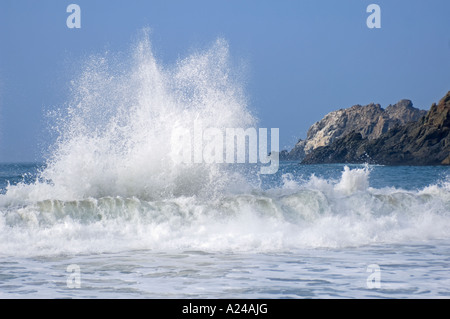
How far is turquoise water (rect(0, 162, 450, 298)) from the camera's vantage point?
7.79 meters

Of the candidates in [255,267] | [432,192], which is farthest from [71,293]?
[432,192]

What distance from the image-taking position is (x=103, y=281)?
8117 millimetres

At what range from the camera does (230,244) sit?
11.2 metres

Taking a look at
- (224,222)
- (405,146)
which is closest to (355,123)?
(405,146)

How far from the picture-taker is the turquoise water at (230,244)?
25.6ft

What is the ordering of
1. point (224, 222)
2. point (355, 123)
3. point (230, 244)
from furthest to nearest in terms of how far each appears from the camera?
point (355, 123), point (224, 222), point (230, 244)

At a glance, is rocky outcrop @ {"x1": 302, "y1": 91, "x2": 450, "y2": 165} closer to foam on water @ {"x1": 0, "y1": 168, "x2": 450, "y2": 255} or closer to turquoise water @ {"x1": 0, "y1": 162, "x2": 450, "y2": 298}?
foam on water @ {"x1": 0, "y1": 168, "x2": 450, "y2": 255}

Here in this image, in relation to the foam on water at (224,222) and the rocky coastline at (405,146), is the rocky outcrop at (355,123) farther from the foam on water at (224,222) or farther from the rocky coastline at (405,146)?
the foam on water at (224,222)

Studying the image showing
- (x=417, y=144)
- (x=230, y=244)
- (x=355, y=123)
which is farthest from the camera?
(x=355, y=123)

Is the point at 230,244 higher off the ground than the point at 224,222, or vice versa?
the point at 224,222

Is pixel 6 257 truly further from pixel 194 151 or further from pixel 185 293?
pixel 194 151

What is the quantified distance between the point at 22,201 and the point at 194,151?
4.66 meters

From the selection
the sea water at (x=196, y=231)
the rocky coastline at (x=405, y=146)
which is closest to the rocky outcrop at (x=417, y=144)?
the rocky coastline at (x=405, y=146)

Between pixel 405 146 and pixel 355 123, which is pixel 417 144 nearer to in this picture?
pixel 405 146
